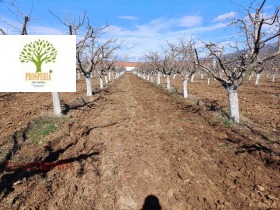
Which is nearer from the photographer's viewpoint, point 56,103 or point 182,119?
point 182,119

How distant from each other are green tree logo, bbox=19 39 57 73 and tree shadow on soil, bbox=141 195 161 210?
447 centimetres

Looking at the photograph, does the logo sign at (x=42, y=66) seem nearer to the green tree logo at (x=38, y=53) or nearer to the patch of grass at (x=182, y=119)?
the green tree logo at (x=38, y=53)

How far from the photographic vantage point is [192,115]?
1084cm

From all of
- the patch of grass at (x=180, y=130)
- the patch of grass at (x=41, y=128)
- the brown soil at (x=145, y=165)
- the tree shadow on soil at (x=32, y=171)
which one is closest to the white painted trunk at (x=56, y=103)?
the patch of grass at (x=41, y=128)

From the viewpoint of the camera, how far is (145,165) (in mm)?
5383

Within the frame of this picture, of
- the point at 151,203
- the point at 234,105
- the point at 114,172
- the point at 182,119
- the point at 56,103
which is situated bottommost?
the point at 151,203

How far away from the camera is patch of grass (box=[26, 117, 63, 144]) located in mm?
7484

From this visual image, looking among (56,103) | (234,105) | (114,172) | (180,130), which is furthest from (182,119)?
(56,103)

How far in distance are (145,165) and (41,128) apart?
5204mm

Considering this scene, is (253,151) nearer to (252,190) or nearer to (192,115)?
(252,190)

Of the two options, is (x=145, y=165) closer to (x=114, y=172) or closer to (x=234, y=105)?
(x=114, y=172)

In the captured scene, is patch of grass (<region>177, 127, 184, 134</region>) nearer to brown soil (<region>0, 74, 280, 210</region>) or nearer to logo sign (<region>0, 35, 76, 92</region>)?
brown soil (<region>0, 74, 280, 210</region>)

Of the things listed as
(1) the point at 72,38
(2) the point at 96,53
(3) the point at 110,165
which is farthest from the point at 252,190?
(2) the point at 96,53

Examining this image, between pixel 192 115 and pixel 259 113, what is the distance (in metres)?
4.12
